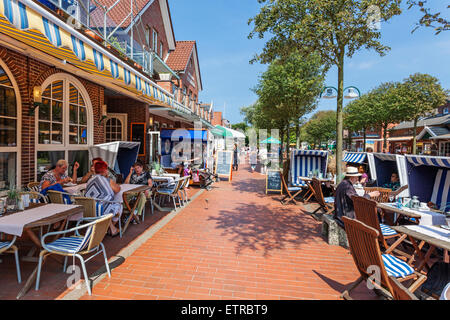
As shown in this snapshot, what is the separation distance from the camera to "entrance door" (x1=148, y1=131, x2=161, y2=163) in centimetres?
1101

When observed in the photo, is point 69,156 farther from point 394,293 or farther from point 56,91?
point 394,293

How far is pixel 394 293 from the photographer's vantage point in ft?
8.13

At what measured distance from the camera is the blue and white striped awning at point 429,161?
4.50 meters

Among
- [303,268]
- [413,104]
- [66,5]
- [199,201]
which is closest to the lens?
[303,268]

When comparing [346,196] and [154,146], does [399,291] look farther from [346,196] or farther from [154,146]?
[154,146]

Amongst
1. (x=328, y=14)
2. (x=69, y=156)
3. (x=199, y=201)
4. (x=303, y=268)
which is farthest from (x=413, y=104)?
(x=69, y=156)

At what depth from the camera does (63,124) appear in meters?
6.45

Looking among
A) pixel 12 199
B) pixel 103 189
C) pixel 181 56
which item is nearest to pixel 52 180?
pixel 103 189

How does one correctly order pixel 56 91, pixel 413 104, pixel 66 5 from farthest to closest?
pixel 413 104
pixel 56 91
pixel 66 5

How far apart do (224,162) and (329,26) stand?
859 cm

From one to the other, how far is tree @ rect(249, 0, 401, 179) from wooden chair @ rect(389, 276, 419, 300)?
13.0ft

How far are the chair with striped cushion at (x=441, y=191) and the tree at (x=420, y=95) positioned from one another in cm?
1806

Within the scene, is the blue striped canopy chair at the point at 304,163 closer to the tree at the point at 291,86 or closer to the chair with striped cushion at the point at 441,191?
the chair with striped cushion at the point at 441,191

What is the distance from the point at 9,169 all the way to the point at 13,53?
217cm
